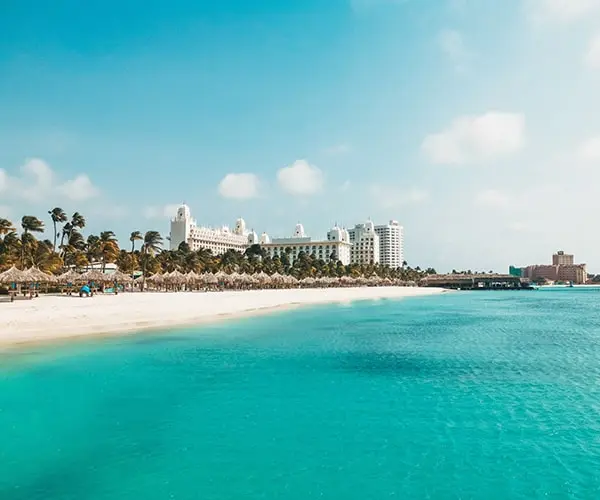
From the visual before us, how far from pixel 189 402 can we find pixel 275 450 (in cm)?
473

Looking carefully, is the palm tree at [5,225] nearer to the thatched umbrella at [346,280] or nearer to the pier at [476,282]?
the thatched umbrella at [346,280]

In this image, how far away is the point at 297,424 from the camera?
1204 centimetres

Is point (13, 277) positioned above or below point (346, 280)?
above

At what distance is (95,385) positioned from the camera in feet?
53.2

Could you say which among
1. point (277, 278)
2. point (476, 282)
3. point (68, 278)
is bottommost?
point (476, 282)

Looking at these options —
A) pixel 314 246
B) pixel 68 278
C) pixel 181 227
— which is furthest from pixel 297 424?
pixel 314 246

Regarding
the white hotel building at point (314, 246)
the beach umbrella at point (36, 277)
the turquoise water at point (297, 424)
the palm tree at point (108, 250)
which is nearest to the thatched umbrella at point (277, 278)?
the palm tree at point (108, 250)

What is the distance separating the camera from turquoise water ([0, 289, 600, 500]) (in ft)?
28.6

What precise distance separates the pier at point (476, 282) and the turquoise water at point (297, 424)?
16654 cm

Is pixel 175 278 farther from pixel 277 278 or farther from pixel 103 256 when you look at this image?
pixel 277 278

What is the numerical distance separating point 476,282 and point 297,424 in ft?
628

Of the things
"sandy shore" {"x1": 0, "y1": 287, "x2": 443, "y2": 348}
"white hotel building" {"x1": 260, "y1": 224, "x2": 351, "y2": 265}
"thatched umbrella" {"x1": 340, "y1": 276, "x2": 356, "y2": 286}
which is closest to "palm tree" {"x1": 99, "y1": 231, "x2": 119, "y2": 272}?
"sandy shore" {"x1": 0, "y1": 287, "x2": 443, "y2": 348}

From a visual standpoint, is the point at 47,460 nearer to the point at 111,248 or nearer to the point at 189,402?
the point at 189,402

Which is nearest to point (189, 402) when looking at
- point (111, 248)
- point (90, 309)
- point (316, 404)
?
point (316, 404)
